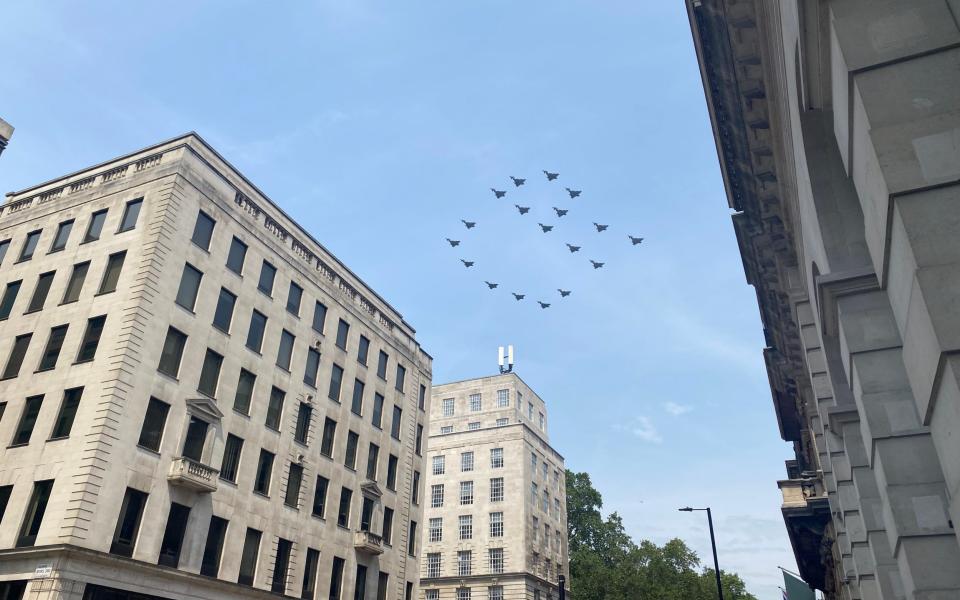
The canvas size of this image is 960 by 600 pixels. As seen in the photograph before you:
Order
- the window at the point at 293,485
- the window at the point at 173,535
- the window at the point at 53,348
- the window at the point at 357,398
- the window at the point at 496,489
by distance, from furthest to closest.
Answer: the window at the point at 496,489 → the window at the point at 357,398 → the window at the point at 293,485 → the window at the point at 53,348 → the window at the point at 173,535

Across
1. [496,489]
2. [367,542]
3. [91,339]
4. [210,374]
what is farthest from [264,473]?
[496,489]

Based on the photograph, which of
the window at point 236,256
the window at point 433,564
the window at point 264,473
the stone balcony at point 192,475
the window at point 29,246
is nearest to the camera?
the stone balcony at point 192,475

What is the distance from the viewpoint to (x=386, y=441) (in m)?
44.2

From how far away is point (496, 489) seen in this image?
233 feet

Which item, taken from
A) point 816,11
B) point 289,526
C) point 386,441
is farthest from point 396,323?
point 816,11

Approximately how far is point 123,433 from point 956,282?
93.3 feet

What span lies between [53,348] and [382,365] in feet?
67.1

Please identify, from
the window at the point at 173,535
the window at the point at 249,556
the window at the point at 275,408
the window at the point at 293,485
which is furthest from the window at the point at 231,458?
the window at the point at 293,485

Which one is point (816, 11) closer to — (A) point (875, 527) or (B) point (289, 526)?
(A) point (875, 527)

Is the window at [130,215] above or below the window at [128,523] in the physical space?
above

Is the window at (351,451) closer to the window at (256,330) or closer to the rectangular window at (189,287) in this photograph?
the window at (256,330)

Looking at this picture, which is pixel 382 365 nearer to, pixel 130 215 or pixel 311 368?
pixel 311 368

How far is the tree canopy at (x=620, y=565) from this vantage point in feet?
224

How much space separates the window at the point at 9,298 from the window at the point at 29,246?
1.41 m
